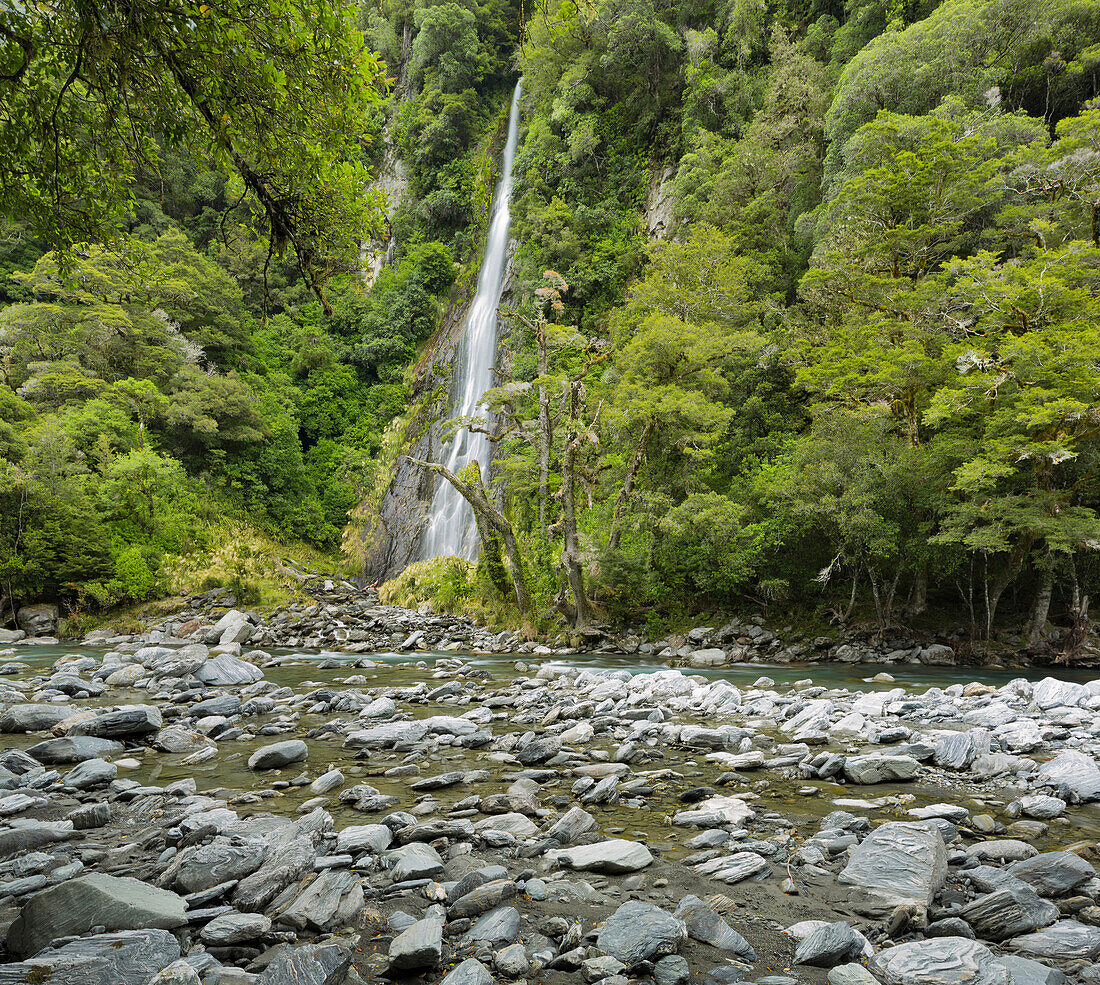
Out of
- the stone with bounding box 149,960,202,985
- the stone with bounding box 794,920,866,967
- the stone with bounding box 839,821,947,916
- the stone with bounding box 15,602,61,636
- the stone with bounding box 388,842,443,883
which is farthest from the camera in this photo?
the stone with bounding box 15,602,61,636

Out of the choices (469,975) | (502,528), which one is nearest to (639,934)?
(469,975)

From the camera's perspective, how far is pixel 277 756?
505 centimetres

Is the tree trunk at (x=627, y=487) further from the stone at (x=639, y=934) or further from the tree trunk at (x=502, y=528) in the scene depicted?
the stone at (x=639, y=934)

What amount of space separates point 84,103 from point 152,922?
577cm

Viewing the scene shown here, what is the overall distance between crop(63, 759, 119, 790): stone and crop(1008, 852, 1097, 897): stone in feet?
20.7

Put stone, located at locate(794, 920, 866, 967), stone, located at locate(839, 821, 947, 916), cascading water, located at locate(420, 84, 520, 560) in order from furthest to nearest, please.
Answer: cascading water, located at locate(420, 84, 520, 560)
stone, located at locate(839, 821, 947, 916)
stone, located at locate(794, 920, 866, 967)

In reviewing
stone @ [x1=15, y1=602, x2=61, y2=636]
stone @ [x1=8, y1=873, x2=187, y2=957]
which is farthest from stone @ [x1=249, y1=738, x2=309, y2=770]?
stone @ [x1=15, y1=602, x2=61, y2=636]

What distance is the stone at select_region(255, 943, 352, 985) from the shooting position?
194 centimetres

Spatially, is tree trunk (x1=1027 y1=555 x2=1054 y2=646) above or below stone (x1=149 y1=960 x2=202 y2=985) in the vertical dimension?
below

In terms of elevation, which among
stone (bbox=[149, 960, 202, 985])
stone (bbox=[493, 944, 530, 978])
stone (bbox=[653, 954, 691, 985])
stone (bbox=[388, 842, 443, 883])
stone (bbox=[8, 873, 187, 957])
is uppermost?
stone (bbox=[149, 960, 202, 985])

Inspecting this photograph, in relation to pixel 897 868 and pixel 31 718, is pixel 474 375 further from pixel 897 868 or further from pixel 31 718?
pixel 897 868

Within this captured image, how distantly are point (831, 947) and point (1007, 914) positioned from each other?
90 centimetres

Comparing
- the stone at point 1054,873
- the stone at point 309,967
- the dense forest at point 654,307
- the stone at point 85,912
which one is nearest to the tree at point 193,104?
the dense forest at point 654,307

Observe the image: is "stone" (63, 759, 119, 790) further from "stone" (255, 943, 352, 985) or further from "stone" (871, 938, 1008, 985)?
"stone" (871, 938, 1008, 985)
